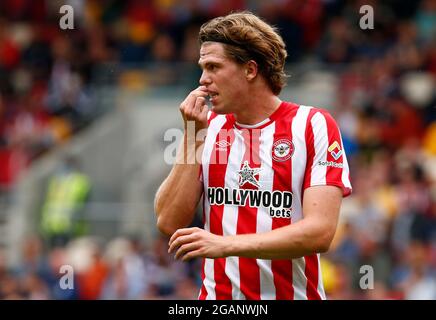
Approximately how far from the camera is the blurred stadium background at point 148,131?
35.2 feet

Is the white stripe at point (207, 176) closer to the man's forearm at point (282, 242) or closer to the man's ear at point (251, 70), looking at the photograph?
the man's ear at point (251, 70)

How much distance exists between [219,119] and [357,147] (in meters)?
7.52

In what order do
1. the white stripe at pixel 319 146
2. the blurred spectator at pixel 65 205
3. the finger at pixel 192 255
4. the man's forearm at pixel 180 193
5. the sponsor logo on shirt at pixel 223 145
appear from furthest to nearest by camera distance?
1. the blurred spectator at pixel 65 205
2. the sponsor logo on shirt at pixel 223 145
3. the man's forearm at pixel 180 193
4. the white stripe at pixel 319 146
5. the finger at pixel 192 255

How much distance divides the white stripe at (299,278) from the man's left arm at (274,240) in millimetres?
342

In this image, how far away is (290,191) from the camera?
4.84m

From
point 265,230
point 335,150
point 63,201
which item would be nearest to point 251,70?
point 335,150

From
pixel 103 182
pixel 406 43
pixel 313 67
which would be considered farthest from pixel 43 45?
pixel 406 43

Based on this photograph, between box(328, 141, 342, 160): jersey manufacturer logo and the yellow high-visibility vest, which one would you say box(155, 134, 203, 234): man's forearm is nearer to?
box(328, 141, 342, 160): jersey manufacturer logo

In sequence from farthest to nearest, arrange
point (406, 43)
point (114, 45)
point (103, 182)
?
point (114, 45) < point (103, 182) < point (406, 43)

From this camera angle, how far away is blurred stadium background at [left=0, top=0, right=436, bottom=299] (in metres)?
10.7

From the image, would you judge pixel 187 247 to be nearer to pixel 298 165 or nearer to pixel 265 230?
pixel 265 230

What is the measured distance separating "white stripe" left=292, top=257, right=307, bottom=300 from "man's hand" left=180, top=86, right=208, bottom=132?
0.81 m

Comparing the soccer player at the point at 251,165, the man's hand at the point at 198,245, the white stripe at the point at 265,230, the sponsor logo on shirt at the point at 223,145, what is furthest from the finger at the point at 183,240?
the sponsor logo on shirt at the point at 223,145
